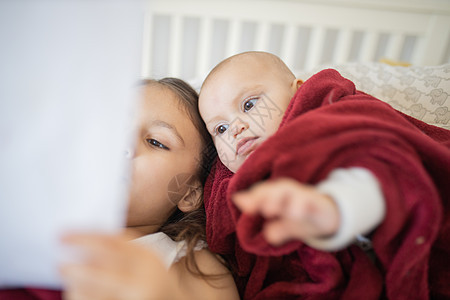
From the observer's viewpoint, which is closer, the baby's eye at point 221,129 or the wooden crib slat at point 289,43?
the baby's eye at point 221,129

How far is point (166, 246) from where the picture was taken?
70 centimetres

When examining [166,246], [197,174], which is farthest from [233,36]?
[166,246]

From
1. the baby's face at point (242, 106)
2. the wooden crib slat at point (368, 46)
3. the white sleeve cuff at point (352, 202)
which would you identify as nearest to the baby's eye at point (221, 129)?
the baby's face at point (242, 106)

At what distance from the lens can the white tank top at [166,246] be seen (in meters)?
0.66

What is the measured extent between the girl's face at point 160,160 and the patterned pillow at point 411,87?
1.57 feet

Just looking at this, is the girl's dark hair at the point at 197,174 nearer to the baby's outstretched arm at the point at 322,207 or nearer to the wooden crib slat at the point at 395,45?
the baby's outstretched arm at the point at 322,207

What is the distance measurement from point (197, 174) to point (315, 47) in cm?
110

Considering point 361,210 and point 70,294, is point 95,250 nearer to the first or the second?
point 70,294

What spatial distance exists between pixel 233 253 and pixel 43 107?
523 millimetres

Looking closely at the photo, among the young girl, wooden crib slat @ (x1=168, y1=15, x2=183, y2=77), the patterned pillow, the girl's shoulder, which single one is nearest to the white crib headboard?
wooden crib slat @ (x1=168, y1=15, x2=183, y2=77)

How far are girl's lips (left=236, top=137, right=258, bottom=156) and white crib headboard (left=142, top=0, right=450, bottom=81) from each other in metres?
0.88

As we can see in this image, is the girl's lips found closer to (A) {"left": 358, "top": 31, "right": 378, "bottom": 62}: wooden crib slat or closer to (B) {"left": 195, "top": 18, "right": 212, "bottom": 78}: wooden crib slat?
(B) {"left": 195, "top": 18, "right": 212, "bottom": 78}: wooden crib slat

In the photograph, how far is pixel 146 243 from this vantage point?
0.69 m

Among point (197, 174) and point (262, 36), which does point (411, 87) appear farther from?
point (262, 36)
